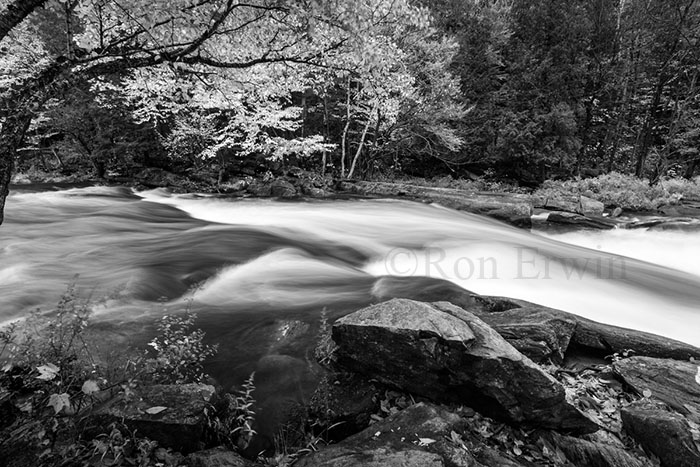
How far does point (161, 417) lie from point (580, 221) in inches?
442

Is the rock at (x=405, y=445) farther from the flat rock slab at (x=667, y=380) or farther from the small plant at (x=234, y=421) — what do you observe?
the flat rock slab at (x=667, y=380)

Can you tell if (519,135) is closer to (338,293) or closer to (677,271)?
(677,271)

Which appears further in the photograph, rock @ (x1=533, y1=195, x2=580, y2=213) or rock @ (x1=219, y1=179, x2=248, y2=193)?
rock @ (x1=219, y1=179, x2=248, y2=193)

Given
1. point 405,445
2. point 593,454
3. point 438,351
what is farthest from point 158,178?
point 593,454

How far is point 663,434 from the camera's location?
2.58 metres

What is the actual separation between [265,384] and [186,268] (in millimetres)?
3403

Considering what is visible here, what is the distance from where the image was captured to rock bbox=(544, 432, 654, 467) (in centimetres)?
258

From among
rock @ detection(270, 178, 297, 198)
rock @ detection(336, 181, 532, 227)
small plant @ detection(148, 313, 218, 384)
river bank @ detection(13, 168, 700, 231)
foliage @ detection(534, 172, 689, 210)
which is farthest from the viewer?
rock @ detection(270, 178, 297, 198)

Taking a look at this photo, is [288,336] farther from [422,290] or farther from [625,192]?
[625,192]

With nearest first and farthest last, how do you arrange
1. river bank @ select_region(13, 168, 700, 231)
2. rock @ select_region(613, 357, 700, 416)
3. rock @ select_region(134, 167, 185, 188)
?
rock @ select_region(613, 357, 700, 416), river bank @ select_region(13, 168, 700, 231), rock @ select_region(134, 167, 185, 188)

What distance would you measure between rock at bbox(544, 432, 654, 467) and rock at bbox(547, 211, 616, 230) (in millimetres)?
8866

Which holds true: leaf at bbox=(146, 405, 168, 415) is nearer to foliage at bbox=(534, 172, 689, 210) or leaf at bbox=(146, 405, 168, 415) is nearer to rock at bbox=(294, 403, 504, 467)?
rock at bbox=(294, 403, 504, 467)

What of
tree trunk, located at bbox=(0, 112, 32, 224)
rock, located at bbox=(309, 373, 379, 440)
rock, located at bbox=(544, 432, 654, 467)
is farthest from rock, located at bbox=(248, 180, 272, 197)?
rock, located at bbox=(544, 432, 654, 467)

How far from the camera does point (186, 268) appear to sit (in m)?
5.98
